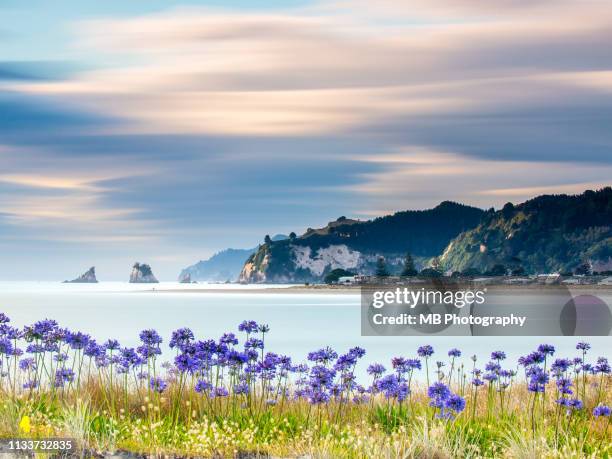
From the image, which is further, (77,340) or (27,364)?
(27,364)

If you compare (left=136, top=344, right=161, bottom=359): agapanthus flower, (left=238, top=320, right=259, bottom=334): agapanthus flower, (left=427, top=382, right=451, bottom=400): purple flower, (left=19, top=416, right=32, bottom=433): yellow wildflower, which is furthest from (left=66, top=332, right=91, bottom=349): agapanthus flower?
(left=427, top=382, right=451, bottom=400): purple flower

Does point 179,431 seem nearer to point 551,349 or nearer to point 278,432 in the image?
point 278,432

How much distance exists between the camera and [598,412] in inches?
486

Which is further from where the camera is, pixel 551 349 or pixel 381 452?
pixel 551 349

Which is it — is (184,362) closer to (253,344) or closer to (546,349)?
(253,344)

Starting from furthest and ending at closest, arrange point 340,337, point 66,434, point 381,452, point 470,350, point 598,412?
point 340,337 → point 470,350 → point 598,412 → point 66,434 → point 381,452

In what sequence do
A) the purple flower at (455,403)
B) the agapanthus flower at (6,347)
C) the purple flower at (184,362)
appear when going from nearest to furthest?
the purple flower at (455,403)
the purple flower at (184,362)
the agapanthus flower at (6,347)

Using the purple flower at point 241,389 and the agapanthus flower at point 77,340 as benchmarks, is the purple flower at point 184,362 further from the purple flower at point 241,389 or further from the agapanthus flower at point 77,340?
the agapanthus flower at point 77,340

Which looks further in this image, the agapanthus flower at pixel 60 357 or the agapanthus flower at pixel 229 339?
the agapanthus flower at pixel 60 357

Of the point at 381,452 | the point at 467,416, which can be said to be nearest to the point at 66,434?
the point at 381,452

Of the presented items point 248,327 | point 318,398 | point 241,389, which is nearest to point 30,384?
point 241,389

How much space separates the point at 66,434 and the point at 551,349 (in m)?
6.77

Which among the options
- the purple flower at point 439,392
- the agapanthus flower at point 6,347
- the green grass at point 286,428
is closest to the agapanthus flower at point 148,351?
the green grass at point 286,428

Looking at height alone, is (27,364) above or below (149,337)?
below
